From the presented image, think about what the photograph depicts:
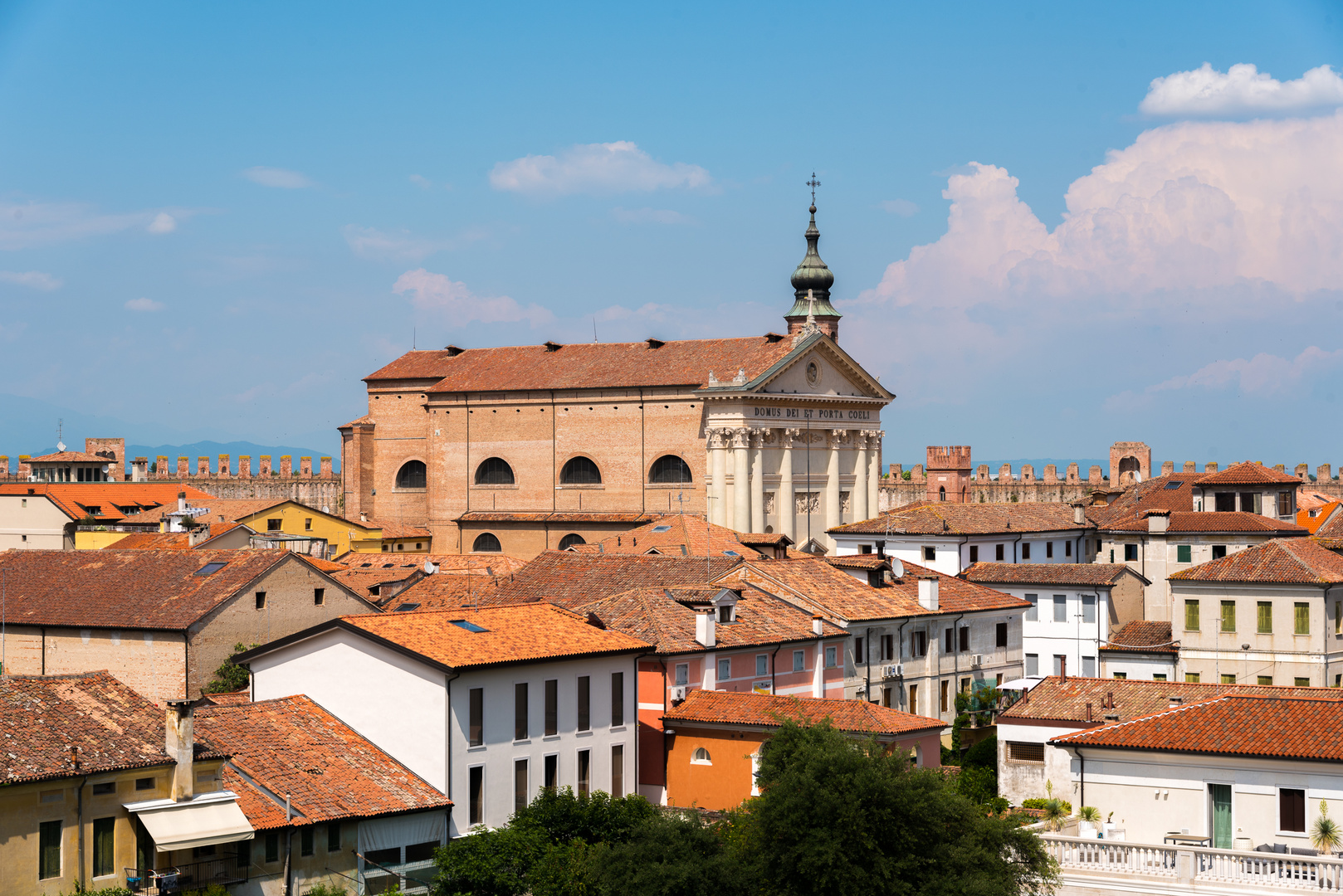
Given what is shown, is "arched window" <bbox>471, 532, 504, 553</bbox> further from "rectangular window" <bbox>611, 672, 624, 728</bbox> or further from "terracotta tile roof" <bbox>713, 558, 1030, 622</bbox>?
"rectangular window" <bbox>611, 672, 624, 728</bbox>

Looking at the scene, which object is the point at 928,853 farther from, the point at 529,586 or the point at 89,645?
the point at 89,645

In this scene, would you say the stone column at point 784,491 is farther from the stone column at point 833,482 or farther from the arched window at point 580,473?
the arched window at point 580,473

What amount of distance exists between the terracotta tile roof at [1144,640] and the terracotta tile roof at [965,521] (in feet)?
34.6

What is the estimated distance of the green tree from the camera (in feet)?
72.6

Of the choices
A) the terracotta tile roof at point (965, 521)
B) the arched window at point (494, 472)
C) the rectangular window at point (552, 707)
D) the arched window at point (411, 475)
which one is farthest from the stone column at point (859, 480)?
the rectangular window at point (552, 707)

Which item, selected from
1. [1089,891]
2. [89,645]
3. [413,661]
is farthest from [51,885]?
[89,645]

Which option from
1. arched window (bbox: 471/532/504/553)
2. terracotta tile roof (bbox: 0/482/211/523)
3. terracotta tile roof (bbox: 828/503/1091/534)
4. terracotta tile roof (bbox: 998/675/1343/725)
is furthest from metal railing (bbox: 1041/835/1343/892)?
arched window (bbox: 471/532/504/553)

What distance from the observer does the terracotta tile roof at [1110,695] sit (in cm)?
2970

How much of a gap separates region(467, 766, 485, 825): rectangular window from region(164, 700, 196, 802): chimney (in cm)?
556

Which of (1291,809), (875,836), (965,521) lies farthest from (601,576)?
(1291,809)

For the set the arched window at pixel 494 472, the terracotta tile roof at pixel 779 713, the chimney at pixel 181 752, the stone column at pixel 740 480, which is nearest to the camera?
the chimney at pixel 181 752

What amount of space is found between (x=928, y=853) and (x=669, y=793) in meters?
10.0

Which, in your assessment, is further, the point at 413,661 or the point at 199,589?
the point at 199,589

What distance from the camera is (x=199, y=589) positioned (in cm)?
3975
